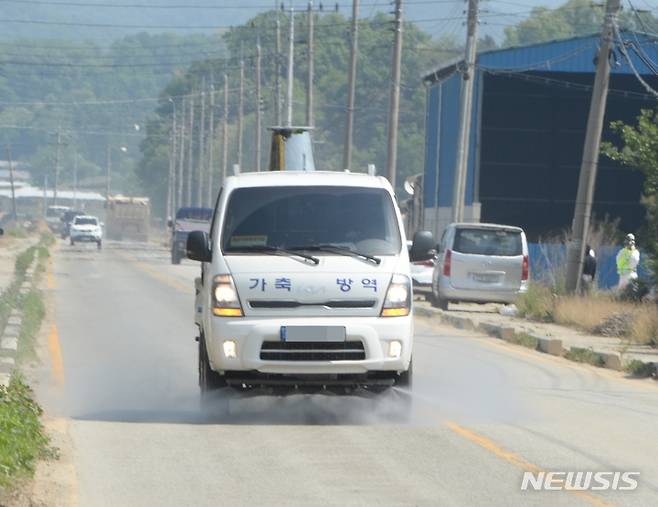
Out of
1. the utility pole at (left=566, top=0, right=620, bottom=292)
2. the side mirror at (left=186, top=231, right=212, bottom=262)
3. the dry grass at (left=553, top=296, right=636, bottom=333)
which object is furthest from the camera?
the utility pole at (left=566, top=0, right=620, bottom=292)

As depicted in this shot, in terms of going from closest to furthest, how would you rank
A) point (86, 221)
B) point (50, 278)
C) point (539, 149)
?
point (50, 278)
point (539, 149)
point (86, 221)

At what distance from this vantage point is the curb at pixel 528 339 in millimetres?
20812

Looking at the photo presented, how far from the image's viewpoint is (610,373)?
19891 millimetres

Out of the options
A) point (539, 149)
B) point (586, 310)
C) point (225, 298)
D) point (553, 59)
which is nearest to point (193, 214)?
point (539, 149)

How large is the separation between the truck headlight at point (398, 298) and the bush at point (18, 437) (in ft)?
9.92

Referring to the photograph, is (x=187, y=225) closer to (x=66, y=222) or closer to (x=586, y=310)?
(x=586, y=310)

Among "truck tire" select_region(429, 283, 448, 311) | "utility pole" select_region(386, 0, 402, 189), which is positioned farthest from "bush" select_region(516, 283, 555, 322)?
"utility pole" select_region(386, 0, 402, 189)

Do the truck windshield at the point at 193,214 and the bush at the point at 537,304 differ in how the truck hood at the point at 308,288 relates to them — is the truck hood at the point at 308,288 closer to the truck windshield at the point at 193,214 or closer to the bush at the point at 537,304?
the bush at the point at 537,304

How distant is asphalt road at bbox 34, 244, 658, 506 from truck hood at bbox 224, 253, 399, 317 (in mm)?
977

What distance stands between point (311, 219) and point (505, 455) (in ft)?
10.6

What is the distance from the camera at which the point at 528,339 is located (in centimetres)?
2434

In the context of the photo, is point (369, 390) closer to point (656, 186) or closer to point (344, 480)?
point (344, 480)

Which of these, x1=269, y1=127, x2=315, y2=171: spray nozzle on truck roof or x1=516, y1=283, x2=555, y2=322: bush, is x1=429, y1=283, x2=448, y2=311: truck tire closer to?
x1=516, y1=283, x2=555, y2=322: bush

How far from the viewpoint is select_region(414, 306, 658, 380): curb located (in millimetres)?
20812
